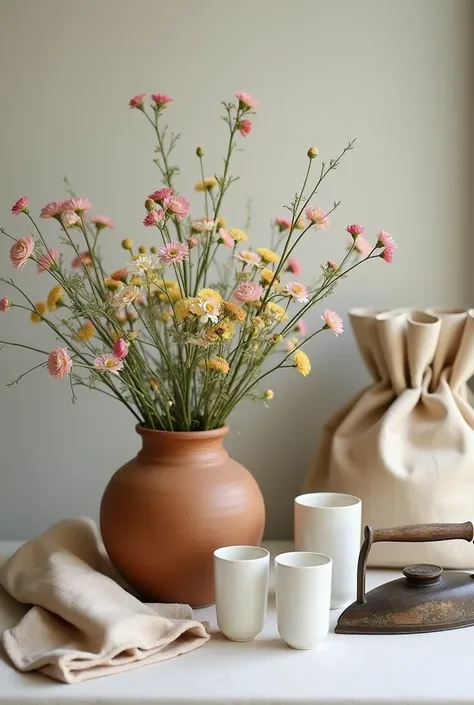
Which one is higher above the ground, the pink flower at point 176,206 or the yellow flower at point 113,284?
the pink flower at point 176,206

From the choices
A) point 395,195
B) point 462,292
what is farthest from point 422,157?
point 462,292

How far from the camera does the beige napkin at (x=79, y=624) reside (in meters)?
0.87

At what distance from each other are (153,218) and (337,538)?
0.42m

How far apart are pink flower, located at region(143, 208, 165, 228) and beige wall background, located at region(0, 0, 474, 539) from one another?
42 cm

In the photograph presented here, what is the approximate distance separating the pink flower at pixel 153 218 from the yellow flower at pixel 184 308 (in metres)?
0.09

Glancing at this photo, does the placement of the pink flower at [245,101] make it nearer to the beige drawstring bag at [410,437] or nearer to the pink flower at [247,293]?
the pink flower at [247,293]

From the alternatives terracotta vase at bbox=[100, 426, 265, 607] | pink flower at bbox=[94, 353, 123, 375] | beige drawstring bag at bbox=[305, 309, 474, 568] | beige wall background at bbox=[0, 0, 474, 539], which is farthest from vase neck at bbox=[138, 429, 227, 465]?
beige wall background at bbox=[0, 0, 474, 539]

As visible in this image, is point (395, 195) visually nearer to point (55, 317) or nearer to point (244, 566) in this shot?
point (55, 317)

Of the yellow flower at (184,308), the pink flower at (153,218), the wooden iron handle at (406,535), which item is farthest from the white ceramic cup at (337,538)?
the pink flower at (153,218)

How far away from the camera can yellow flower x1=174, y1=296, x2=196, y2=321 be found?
95 cm

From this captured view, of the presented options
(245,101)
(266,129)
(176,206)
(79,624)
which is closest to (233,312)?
(176,206)

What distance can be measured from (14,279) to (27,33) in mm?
368

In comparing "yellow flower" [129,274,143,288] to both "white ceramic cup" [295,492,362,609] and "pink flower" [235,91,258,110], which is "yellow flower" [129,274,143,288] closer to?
"pink flower" [235,91,258,110]

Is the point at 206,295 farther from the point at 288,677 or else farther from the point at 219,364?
the point at 288,677
